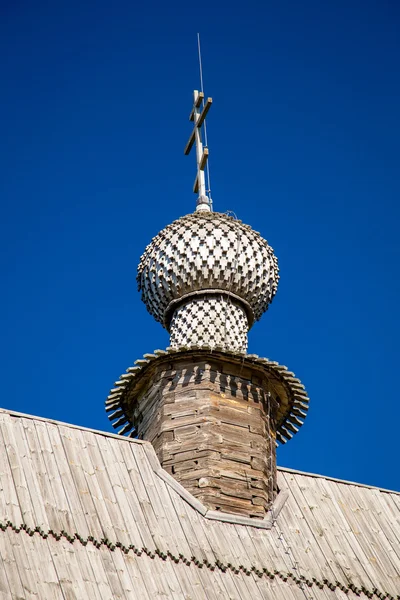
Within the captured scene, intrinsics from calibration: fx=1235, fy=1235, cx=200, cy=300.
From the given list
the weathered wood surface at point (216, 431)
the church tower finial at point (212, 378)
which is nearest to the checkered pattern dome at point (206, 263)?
the church tower finial at point (212, 378)

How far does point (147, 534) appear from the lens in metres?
14.9

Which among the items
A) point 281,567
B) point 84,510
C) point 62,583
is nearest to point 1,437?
point 84,510

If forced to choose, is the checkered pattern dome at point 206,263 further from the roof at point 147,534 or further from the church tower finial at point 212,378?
the roof at point 147,534

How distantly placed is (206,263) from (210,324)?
88 centimetres

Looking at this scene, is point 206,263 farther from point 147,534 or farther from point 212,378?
point 147,534

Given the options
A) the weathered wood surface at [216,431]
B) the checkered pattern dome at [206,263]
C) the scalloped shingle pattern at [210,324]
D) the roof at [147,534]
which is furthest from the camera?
the checkered pattern dome at [206,263]

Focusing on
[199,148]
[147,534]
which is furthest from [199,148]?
[147,534]

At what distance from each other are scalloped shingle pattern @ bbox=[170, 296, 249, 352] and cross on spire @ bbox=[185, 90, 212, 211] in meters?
1.81

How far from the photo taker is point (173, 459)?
16.2m

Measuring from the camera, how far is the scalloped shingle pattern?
1745 centimetres

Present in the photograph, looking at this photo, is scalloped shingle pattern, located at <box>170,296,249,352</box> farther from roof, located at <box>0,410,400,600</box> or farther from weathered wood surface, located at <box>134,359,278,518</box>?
roof, located at <box>0,410,400,600</box>

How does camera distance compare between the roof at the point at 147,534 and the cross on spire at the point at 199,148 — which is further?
the cross on spire at the point at 199,148

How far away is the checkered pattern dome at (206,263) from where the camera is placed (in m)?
17.8

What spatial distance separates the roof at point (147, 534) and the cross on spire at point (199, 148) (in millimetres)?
4353
